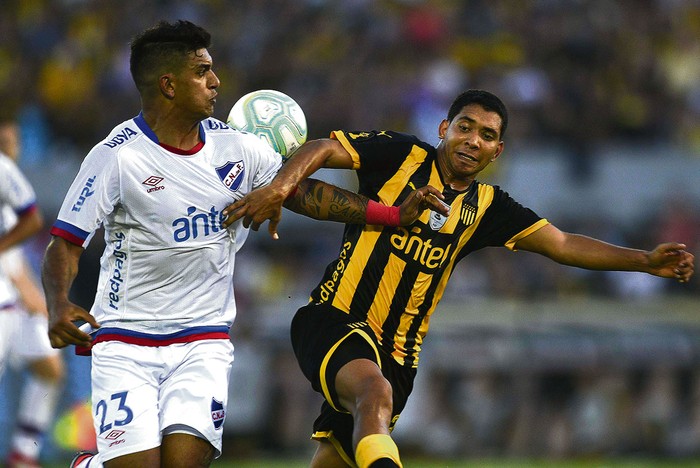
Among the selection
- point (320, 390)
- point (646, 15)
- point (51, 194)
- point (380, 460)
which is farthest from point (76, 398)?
point (646, 15)

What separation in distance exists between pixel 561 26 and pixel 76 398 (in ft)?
26.3

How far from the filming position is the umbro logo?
561 centimetres

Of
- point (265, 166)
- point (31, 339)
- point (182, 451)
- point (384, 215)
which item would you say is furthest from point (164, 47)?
point (31, 339)

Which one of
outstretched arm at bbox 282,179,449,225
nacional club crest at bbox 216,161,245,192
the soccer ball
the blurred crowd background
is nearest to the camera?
nacional club crest at bbox 216,161,245,192

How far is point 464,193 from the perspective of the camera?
6473mm

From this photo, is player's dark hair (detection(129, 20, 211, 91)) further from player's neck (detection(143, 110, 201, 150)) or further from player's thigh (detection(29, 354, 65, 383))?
player's thigh (detection(29, 354, 65, 383))

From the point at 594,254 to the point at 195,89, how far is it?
2.40m

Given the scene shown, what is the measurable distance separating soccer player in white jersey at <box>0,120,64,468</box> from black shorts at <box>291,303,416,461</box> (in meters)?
2.77

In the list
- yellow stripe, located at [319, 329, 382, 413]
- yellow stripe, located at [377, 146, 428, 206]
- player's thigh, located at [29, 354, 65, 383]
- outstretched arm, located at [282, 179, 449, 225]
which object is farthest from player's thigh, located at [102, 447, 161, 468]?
player's thigh, located at [29, 354, 65, 383]

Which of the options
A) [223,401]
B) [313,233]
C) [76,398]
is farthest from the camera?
[313,233]

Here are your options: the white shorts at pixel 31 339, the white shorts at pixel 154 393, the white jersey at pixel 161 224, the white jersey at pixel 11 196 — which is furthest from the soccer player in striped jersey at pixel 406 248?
the white shorts at pixel 31 339

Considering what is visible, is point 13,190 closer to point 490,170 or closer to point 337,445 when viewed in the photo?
point 337,445

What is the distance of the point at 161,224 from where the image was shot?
566 centimetres

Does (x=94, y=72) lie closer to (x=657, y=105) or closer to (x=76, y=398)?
(x=76, y=398)
